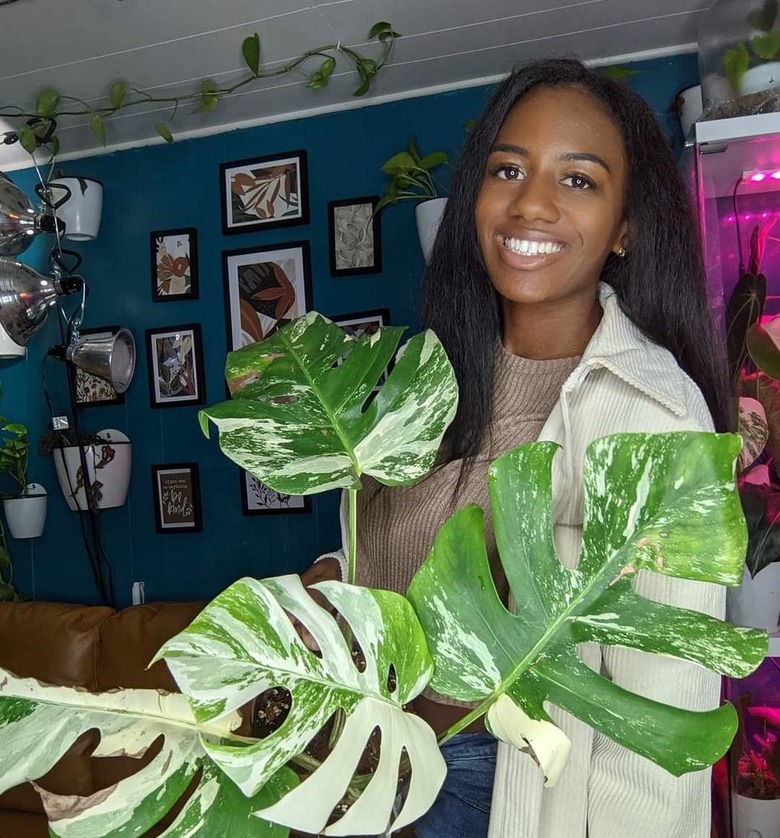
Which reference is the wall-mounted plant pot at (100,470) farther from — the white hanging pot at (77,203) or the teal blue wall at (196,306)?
the white hanging pot at (77,203)

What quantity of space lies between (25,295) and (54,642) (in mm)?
956

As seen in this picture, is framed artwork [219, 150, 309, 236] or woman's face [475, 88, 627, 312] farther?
framed artwork [219, 150, 309, 236]

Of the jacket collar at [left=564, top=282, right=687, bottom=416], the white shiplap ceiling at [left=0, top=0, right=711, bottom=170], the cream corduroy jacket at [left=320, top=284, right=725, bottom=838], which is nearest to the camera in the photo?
the cream corduroy jacket at [left=320, top=284, right=725, bottom=838]

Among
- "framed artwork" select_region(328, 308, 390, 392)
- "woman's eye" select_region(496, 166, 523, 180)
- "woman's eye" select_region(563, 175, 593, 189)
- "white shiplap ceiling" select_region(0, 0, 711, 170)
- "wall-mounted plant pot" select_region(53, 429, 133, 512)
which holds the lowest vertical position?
"wall-mounted plant pot" select_region(53, 429, 133, 512)

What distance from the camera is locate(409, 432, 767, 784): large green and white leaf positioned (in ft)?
1.29

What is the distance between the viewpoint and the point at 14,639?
2.15 metres

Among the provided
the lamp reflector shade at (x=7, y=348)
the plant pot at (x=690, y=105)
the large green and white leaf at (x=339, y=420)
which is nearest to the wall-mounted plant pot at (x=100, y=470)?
the lamp reflector shade at (x=7, y=348)

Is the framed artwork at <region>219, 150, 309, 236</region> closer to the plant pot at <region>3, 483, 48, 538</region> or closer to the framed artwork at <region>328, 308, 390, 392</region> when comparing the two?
the framed artwork at <region>328, 308, 390, 392</region>

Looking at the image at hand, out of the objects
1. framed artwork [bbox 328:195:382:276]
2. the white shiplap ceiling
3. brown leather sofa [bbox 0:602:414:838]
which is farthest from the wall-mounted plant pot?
the white shiplap ceiling

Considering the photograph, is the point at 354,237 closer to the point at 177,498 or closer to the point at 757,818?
the point at 177,498

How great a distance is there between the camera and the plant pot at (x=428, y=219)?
75.5 inches

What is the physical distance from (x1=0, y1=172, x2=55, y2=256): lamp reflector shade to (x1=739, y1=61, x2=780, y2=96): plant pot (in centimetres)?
171

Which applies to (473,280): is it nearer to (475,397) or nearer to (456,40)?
(475,397)

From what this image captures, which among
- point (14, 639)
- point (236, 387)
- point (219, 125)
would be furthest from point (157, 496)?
point (236, 387)
